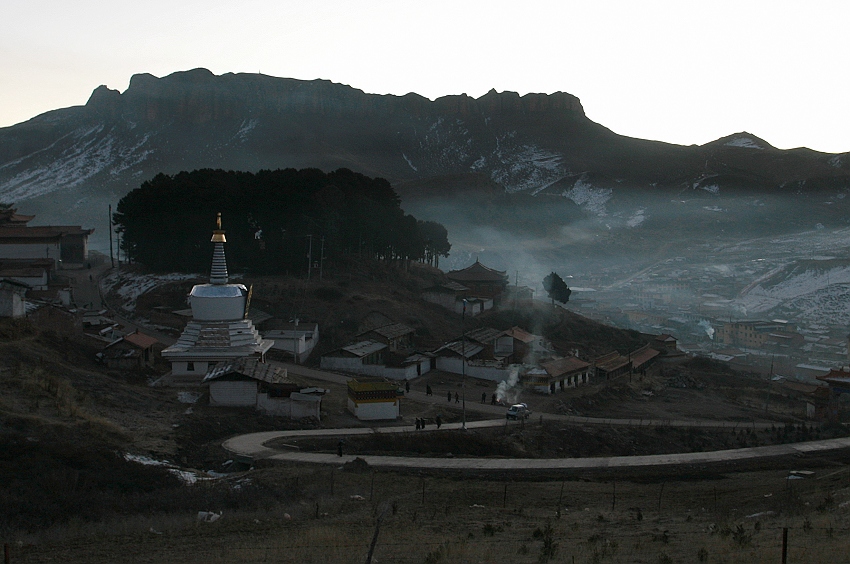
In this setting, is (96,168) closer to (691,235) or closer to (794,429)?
(691,235)

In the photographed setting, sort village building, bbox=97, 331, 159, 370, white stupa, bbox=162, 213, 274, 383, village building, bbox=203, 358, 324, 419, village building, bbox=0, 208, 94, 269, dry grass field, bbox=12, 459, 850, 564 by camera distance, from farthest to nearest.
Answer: village building, bbox=0, 208, 94, 269
village building, bbox=97, 331, 159, 370
white stupa, bbox=162, 213, 274, 383
village building, bbox=203, 358, 324, 419
dry grass field, bbox=12, 459, 850, 564

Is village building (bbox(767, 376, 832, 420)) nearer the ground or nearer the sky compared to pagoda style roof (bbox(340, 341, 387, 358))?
nearer the ground

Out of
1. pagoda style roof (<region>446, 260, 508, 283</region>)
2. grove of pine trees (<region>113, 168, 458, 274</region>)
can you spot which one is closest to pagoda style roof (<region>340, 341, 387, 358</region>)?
grove of pine trees (<region>113, 168, 458, 274</region>)

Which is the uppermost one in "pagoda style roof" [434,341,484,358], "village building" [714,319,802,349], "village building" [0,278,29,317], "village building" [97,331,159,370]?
"village building" [0,278,29,317]

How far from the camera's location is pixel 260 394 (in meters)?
32.0

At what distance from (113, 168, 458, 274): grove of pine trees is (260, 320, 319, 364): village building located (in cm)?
1058

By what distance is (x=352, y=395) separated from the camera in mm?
33156

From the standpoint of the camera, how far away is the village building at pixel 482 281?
6625cm

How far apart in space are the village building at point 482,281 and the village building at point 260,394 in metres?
34.4

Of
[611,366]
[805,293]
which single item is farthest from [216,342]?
[805,293]

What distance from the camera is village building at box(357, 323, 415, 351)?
4817 cm

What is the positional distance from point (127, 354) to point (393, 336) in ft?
53.3

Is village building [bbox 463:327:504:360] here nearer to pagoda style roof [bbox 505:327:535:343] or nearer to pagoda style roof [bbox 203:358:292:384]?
pagoda style roof [bbox 505:327:535:343]

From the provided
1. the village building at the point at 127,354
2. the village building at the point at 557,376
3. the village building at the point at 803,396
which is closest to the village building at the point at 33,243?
the village building at the point at 127,354
